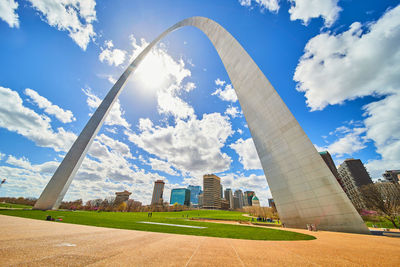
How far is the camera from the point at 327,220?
1040 cm

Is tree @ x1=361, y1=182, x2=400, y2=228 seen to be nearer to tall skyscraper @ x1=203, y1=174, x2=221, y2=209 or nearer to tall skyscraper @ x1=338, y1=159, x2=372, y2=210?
tall skyscraper @ x1=338, y1=159, x2=372, y2=210

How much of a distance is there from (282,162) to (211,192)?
5017 inches

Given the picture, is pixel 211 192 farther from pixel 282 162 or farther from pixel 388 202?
pixel 282 162

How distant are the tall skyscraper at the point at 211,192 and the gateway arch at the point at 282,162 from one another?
120 metres

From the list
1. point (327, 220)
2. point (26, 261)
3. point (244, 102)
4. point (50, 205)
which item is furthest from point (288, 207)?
point (50, 205)

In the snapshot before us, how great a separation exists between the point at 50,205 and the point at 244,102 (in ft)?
104

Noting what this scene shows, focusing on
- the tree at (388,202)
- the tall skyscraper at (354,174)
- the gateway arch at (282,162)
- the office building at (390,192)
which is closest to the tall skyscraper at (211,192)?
the tall skyscraper at (354,174)

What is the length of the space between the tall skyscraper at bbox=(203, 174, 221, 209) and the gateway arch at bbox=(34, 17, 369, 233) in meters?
120

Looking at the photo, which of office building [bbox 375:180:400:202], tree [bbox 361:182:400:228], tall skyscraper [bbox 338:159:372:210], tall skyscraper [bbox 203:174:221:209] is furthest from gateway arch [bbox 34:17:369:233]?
tall skyscraper [bbox 203:174:221:209]

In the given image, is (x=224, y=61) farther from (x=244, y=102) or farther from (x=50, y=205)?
(x=50, y=205)

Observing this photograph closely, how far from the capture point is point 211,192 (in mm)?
130000

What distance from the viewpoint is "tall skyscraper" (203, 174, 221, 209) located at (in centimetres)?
12688

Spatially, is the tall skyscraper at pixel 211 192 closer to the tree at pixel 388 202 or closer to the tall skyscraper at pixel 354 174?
the tall skyscraper at pixel 354 174

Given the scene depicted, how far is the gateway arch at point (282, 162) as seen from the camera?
410 inches
